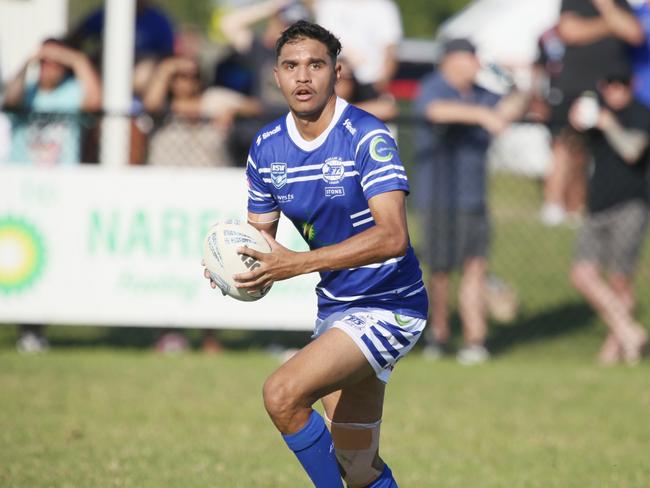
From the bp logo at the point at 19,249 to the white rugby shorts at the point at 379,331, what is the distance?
5.70 metres

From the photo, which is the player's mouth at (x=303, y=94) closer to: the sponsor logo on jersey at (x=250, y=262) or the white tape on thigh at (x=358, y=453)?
the sponsor logo on jersey at (x=250, y=262)

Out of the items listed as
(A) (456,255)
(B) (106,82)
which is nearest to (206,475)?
(A) (456,255)

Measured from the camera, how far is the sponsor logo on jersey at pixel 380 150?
4930 mm

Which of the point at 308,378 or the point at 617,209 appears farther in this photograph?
the point at 617,209

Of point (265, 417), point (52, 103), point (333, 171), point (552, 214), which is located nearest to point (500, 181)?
point (552, 214)

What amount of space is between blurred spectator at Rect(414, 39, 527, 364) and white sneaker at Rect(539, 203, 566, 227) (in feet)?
10.5

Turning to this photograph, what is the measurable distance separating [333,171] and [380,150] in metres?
0.23

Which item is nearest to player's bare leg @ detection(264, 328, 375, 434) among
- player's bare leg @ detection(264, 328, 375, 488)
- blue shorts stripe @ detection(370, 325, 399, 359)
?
player's bare leg @ detection(264, 328, 375, 488)

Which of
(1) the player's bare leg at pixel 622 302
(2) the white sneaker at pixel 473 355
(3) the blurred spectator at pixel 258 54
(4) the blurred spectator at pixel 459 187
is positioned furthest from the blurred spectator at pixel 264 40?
(1) the player's bare leg at pixel 622 302

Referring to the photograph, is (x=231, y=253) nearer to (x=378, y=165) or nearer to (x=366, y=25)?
(x=378, y=165)

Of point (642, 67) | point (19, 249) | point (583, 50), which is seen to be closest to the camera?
point (19, 249)

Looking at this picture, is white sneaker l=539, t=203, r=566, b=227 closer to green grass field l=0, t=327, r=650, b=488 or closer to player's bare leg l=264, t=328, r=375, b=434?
green grass field l=0, t=327, r=650, b=488

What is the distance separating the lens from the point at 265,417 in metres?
8.24

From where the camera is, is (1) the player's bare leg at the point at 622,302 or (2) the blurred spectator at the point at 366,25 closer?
(1) the player's bare leg at the point at 622,302
